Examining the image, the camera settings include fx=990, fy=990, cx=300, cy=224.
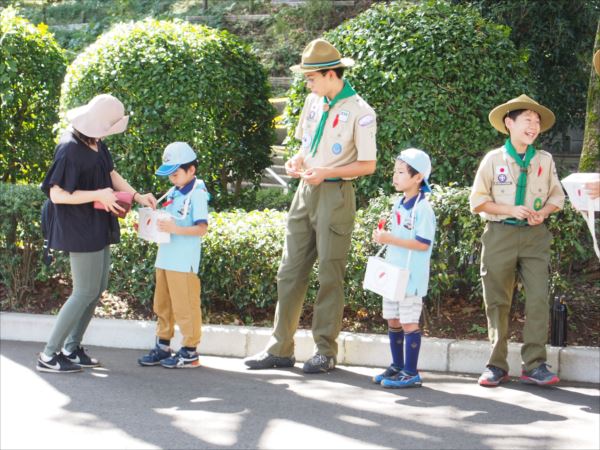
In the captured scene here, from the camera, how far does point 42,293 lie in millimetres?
8742

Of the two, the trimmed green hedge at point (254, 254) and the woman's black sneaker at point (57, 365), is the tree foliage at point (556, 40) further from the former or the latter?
the woman's black sneaker at point (57, 365)

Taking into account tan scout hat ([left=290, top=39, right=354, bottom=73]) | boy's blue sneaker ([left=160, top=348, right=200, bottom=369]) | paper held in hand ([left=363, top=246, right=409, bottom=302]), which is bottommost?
boy's blue sneaker ([left=160, top=348, right=200, bottom=369])

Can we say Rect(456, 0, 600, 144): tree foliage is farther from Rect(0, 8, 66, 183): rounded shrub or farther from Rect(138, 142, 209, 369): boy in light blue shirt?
Rect(138, 142, 209, 369): boy in light blue shirt

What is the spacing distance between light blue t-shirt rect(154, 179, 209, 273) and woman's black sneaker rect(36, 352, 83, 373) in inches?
36.0

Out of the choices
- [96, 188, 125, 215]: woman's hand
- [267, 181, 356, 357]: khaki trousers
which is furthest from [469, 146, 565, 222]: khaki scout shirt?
[96, 188, 125, 215]: woman's hand

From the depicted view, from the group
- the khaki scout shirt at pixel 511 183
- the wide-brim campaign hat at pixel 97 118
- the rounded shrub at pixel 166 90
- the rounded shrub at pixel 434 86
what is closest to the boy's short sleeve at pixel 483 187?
the khaki scout shirt at pixel 511 183

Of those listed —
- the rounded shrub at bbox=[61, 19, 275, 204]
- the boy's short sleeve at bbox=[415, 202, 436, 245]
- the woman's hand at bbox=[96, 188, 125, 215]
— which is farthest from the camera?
the rounded shrub at bbox=[61, 19, 275, 204]

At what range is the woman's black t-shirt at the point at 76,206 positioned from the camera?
21.7ft

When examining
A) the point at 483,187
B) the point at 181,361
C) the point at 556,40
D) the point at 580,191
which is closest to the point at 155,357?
the point at 181,361

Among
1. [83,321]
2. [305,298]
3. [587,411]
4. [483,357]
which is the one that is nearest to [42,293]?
[83,321]

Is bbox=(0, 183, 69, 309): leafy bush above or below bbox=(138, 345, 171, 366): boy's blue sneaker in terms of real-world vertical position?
above

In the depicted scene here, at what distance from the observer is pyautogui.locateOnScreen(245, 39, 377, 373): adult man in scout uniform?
6652 mm

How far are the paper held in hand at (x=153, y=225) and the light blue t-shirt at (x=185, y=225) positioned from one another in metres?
0.12

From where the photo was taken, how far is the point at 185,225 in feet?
22.5
